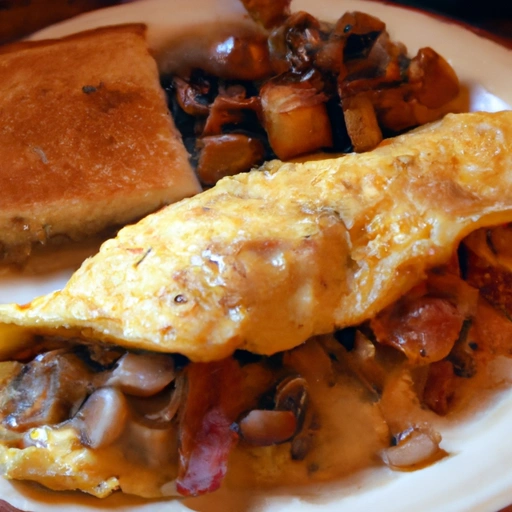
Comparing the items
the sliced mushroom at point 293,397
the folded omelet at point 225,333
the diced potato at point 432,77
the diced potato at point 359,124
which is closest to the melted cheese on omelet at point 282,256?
the folded omelet at point 225,333

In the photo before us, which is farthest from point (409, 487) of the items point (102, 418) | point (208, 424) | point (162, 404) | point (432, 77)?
point (432, 77)

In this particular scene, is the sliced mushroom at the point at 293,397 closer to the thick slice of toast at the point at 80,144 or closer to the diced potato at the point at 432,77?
the thick slice of toast at the point at 80,144

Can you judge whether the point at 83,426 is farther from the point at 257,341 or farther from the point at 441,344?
the point at 441,344

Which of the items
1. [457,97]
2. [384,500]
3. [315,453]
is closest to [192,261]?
[315,453]

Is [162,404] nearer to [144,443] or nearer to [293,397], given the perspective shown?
[144,443]

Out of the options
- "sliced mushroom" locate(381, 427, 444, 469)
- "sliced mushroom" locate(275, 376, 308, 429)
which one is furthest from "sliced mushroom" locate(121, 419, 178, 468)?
"sliced mushroom" locate(381, 427, 444, 469)
